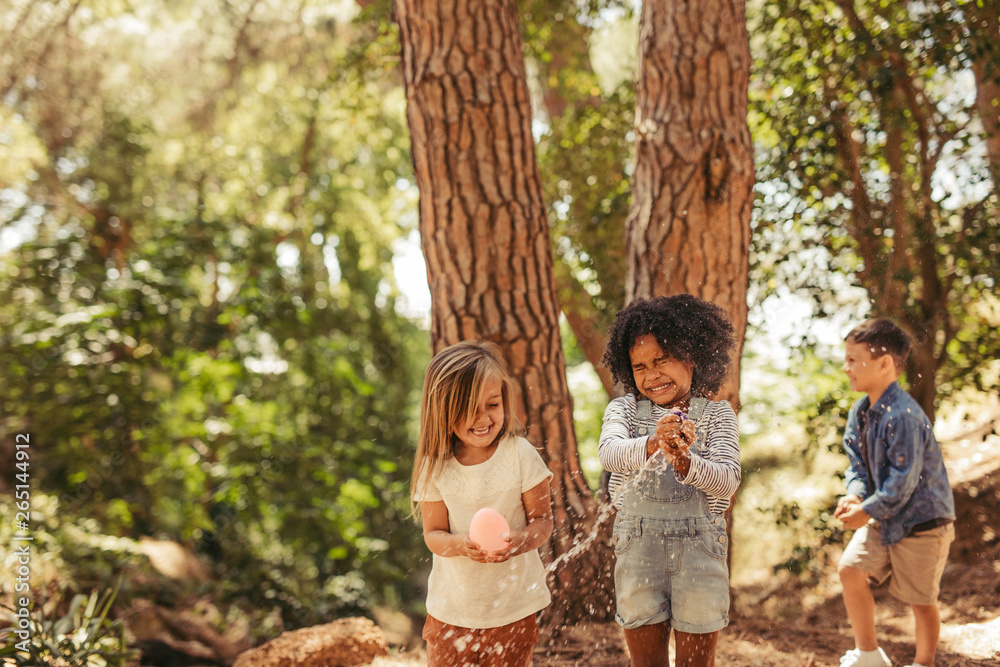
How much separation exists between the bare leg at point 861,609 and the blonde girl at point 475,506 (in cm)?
169

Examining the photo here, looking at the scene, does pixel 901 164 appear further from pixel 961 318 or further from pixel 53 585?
pixel 53 585

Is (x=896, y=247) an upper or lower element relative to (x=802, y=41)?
lower

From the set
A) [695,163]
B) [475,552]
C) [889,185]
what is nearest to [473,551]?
[475,552]

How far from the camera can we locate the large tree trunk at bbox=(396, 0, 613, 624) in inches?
138

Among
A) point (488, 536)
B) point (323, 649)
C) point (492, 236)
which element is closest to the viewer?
point (488, 536)

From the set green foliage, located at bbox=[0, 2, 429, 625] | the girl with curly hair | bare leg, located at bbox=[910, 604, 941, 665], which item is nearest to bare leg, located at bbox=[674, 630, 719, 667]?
the girl with curly hair

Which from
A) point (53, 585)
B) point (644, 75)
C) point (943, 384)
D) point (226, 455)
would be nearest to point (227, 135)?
point (226, 455)

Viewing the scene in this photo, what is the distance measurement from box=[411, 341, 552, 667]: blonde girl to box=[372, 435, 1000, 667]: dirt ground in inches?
46.0

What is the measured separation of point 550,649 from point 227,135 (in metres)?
10.4

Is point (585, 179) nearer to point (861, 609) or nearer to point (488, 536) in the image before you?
point (861, 609)

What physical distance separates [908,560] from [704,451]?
1.51m

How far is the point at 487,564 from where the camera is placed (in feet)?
7.71

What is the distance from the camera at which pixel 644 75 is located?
3.79 meters

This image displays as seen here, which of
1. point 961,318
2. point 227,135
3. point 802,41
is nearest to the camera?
point 961,318
